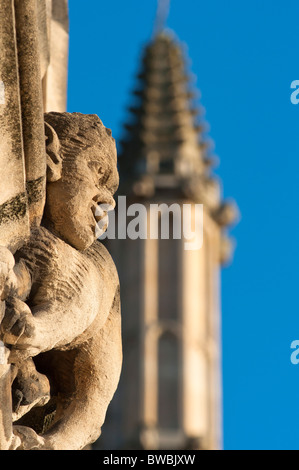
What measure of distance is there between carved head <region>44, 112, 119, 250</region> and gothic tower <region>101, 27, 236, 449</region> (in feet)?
144

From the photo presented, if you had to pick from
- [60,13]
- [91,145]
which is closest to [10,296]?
[91,145]

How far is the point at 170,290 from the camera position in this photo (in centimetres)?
5172

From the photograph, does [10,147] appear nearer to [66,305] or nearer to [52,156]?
[52,156]

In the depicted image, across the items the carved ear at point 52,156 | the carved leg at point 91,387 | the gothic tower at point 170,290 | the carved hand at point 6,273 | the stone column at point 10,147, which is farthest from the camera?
the gothic tower at point 170,290

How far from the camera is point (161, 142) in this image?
5284cm

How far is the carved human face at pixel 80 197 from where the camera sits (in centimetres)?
496

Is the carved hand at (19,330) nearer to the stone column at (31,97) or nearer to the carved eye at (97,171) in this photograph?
the stone column at (31,97)

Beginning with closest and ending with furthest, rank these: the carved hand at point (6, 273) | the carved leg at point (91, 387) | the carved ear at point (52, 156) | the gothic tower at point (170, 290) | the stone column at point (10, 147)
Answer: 1. the carved hand at point (6, 273)
2. the stone column at point (10, 147)
3. the carved ear at point (52, 156)
4. the carved leg at point (91, 387)
5. the gothic tower at point (170, 290)

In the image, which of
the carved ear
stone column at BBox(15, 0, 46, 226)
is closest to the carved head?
the carved ear

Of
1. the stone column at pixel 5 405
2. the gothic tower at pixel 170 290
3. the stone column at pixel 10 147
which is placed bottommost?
the stone column at pixel 5 405

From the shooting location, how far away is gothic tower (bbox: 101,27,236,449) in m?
50.4

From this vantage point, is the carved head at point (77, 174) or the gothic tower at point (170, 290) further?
the gothic tower at point (170, 290)

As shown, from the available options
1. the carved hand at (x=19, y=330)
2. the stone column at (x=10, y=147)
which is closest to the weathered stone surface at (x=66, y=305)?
the carved hand at (x=19, y=330)

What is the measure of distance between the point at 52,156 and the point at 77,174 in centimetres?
11
